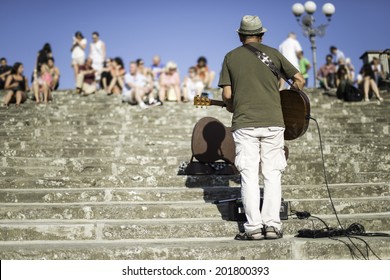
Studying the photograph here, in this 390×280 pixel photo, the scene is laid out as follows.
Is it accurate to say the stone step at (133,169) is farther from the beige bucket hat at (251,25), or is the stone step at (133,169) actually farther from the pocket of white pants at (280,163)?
the beige bucket hat at (251,25)

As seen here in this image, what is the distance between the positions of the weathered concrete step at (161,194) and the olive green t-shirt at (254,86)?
1.37 m

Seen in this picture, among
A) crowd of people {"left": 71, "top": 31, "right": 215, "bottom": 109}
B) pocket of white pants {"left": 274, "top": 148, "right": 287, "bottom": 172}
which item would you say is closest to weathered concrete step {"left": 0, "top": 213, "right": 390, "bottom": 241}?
pocket of white pants {"left": 274, "top": 148, "right": 287, "bottom": 172}

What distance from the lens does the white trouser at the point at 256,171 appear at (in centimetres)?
403

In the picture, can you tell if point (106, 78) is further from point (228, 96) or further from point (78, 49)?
point (228, 96)

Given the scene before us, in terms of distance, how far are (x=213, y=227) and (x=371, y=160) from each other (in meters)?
3.14

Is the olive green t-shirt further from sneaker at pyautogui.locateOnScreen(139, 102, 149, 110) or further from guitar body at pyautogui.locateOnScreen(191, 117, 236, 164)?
sneaker at pyautogui.locateOnScreen(139, 102, 149, 110)

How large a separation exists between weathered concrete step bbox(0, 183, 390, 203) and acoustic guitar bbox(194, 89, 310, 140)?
119 centimetres

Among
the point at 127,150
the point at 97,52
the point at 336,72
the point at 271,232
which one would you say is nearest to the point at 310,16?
the point at 336,72

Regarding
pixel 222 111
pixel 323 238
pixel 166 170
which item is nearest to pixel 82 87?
pixel 222 111

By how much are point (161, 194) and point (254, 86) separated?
1.75 m

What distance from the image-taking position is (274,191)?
403 cm

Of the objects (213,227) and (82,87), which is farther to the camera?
(82,87)
